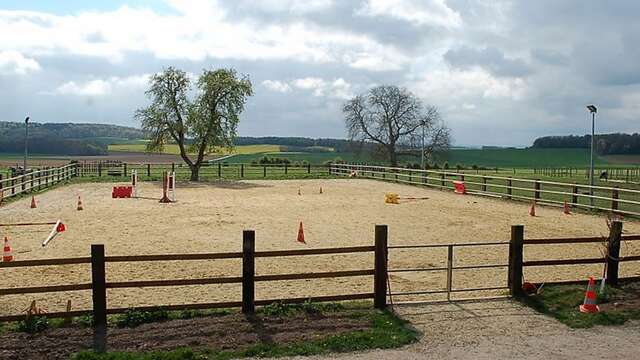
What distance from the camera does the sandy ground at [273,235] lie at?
30.7 ft

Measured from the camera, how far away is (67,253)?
12.1m

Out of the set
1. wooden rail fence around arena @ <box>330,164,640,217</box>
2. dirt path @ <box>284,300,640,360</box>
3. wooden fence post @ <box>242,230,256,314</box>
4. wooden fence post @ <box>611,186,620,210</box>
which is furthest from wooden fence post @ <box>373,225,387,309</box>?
wooden fence post @ <box>611,186,620,210</box>

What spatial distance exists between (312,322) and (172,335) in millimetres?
1627

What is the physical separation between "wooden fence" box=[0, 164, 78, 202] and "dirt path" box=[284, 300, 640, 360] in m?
19.9

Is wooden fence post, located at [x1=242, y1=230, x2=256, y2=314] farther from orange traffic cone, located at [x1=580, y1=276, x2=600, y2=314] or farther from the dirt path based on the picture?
orange traffic cone, located at [x1=580, y1=276, x2=600, y2=314]

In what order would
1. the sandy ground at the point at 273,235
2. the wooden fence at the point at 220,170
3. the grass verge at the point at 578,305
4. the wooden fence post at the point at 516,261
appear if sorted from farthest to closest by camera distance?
the wooden fence at the point at 220,170 → the sandy ground at the point at 273,235 → the wooden fence post at the point at 516,261 → the grass verge at the point at 578,305

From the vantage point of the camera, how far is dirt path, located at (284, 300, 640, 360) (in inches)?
245

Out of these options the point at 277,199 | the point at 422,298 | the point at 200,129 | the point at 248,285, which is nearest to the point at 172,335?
the point at 248,285

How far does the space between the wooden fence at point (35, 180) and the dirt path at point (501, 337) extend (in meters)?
19.9

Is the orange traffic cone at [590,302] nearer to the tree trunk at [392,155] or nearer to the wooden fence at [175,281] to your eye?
the wooden fence at [175,281]

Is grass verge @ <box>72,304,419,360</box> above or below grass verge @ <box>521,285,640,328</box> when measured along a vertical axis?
below

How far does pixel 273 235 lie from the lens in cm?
1492

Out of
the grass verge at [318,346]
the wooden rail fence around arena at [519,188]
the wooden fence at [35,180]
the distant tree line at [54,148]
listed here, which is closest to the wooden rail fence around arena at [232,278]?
the grass verge at [318,346]

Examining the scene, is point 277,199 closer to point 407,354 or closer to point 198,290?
point 198,290
